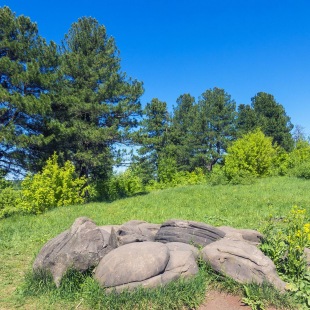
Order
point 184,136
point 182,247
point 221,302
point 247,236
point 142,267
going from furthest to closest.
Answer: point 184,136
point 247,236
point 182,247
point 142,267
point 221,302

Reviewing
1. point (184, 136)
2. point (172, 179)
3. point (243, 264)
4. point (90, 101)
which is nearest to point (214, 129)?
point (184, 136)

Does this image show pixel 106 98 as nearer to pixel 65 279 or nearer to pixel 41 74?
pixel 41 74

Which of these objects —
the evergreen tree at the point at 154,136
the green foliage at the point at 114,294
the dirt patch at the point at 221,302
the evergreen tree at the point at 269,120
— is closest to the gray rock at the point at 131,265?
the green foliage at the point at 114,294

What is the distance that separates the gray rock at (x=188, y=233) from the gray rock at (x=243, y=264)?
68 centimetres

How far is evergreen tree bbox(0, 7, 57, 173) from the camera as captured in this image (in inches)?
549

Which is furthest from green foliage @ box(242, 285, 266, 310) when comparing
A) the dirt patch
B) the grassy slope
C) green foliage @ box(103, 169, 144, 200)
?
green foliage @ box(103, 169, 144, 200)

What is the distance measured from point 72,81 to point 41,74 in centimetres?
278

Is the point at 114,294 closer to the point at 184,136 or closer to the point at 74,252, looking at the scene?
the point at 74,252

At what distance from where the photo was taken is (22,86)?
15.0 m

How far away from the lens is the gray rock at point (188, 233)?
208 inches

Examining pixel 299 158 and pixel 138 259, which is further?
pixel 299 158

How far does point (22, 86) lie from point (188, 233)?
1292cm

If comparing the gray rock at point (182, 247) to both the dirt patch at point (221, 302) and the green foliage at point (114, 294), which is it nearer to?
the green foliage at point (114, 294)

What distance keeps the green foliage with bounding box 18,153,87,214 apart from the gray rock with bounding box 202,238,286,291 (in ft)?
32.8
